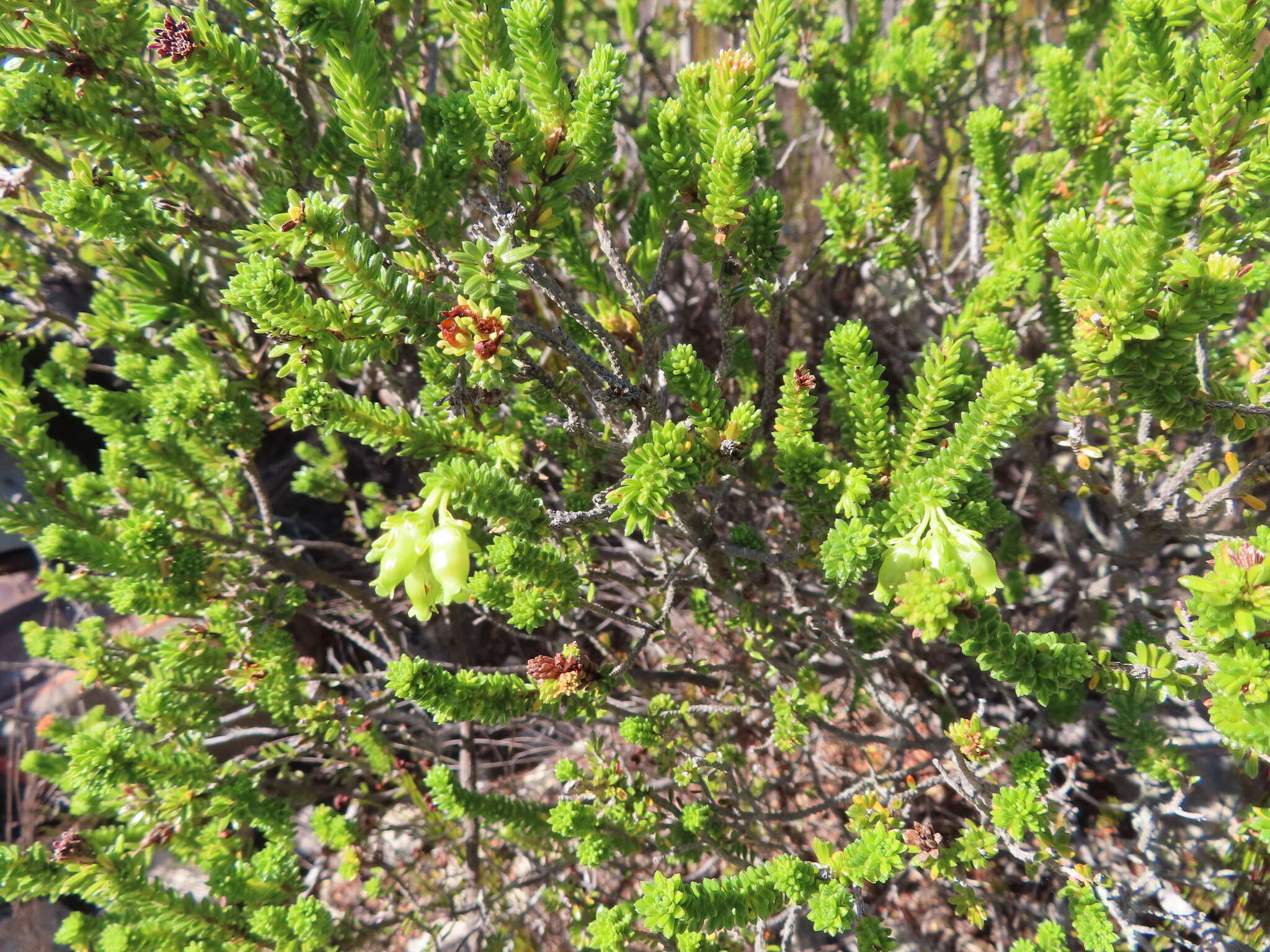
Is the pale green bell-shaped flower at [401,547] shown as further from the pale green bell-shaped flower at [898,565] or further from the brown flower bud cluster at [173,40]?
the brown flower bud cluster at [173,40]

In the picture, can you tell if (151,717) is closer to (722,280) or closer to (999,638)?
(722,280)

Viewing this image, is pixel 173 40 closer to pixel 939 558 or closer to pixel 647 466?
pixel 647 466

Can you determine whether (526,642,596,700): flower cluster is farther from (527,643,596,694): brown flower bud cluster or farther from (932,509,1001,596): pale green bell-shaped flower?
(932,509,1001,596): pale green bell-shaped flower

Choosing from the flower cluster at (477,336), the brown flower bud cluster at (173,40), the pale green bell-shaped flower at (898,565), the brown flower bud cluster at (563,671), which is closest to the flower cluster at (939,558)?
the pale green bell-shaped flower at (898,565)

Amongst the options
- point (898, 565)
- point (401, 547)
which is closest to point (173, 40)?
point (401, 547)

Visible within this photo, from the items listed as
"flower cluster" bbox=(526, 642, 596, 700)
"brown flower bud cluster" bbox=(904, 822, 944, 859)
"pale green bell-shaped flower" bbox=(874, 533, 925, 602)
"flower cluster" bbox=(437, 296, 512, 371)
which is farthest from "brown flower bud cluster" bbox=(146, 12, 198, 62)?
"brown flower bud cluster" bbox=(904, 822, 944, 859)

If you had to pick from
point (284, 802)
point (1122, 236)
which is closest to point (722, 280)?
point (1122, 236)
